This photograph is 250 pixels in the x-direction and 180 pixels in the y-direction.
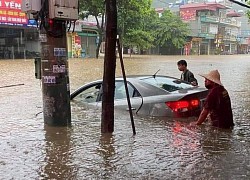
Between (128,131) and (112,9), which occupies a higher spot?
(112,9)

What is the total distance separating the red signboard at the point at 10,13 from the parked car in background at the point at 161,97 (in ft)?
90.2

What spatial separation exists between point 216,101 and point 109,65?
1638mm

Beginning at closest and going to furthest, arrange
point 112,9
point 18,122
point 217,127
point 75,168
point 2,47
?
point 75,168
point 112,9
point 217,127
point 18,122
point 2,47

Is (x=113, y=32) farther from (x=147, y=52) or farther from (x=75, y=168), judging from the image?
(x=147, y=52)

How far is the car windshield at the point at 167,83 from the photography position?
6948 mm

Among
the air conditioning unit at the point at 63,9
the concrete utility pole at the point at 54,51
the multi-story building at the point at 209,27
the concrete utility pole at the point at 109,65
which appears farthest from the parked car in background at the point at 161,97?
the multi-story building at the point at 209,27

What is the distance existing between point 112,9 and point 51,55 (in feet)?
4.25

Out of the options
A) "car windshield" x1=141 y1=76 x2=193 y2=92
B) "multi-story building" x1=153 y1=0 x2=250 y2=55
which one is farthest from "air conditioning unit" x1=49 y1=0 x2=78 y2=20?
"multi-story building" x1=153 y1=0 x2=250 y2=55

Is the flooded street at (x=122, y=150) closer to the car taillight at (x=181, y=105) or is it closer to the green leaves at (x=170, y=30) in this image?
the car taillight at (x=181, y=105)

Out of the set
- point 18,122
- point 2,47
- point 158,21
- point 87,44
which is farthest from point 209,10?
point 18,122

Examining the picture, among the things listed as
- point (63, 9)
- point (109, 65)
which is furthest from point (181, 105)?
point (63, 9)

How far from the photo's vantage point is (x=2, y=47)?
3722 cm

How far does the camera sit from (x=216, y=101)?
18.5ft

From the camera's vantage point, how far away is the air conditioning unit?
593 centimetres
